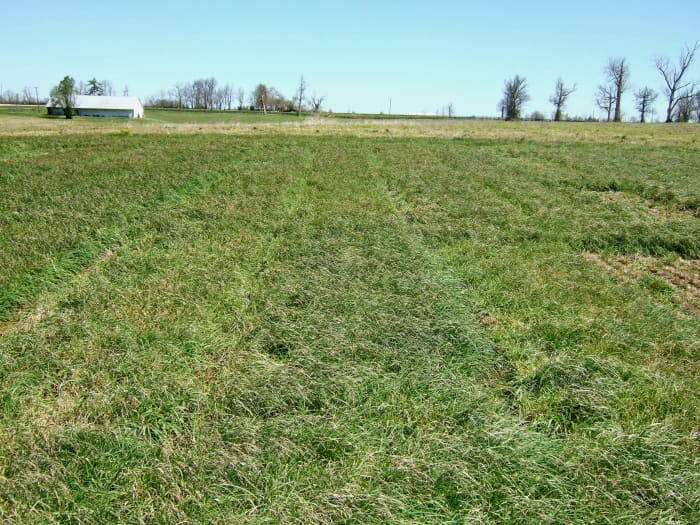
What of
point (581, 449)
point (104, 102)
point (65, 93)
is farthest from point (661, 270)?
point (104, 102)

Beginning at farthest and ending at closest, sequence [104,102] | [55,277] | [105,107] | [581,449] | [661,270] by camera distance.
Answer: [104,102]
[105,107]
[661,270]
[55,277]
[581,449]

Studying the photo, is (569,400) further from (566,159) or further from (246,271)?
(566,159)

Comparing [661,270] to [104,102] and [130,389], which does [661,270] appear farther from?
[104,102]

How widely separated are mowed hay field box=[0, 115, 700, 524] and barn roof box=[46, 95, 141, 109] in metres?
98.6

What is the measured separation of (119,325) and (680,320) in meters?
7.20

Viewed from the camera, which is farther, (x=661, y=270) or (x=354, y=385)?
(x=661, y=270)

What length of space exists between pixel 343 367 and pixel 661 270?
7.29 meters

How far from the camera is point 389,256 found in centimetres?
766

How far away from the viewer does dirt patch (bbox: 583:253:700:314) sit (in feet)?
23.5

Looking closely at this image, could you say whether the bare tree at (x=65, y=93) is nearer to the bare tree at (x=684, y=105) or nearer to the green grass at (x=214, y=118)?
the green grass at (x=214, y=118)

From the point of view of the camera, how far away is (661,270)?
8148mm

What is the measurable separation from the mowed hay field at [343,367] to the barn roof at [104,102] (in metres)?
98.6

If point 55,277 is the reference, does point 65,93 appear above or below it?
above

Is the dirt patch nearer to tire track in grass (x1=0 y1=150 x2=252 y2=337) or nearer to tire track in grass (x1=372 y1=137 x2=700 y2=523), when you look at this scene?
tire track in grass (x1=372 y1=137 x2=700 y2=523)
